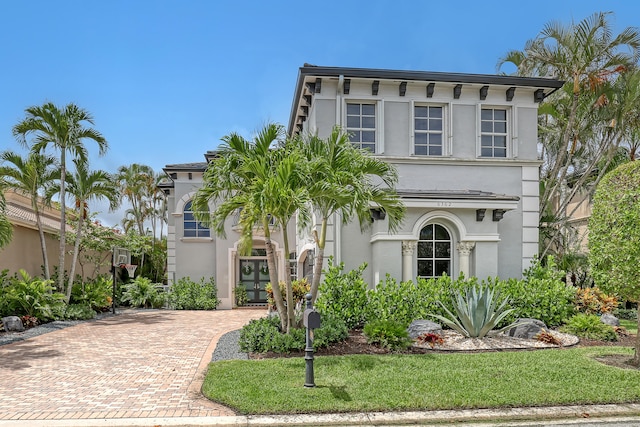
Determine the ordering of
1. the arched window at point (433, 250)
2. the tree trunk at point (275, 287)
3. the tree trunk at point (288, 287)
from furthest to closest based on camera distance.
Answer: the arched window at point (433, 250)
the tree trunk at point (275, 287)
the tree trunk at point (288, 287)

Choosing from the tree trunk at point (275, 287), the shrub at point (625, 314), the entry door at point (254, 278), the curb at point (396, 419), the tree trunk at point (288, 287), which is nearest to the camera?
the curb at point (396, 419)

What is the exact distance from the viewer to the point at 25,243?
1720cm

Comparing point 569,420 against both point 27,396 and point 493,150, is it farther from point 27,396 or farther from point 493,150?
point 493,150

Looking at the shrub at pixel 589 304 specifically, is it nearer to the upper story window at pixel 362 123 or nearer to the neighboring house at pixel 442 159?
the neighboring house at pixel 442 159

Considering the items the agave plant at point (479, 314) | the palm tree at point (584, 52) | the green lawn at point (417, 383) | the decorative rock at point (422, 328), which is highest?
the palm tree at point (584, 52)

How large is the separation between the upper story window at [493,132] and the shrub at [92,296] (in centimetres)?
1488

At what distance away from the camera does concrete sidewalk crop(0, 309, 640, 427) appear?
218 inches

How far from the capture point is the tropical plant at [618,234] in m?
7.41

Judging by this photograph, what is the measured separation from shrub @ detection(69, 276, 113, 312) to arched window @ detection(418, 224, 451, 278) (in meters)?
12.2

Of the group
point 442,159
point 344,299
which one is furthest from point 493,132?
point 344,299

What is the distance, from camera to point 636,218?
7.36m

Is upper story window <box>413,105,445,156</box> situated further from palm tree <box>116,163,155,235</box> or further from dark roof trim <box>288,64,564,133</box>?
palm tree <box>116,163,155,235</box>

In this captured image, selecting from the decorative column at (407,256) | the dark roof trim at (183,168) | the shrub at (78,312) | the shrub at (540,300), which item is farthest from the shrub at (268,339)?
the dark roof trim at (183,168)

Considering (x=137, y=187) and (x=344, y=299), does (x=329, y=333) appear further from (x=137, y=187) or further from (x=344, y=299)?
(x=137, y=187)
